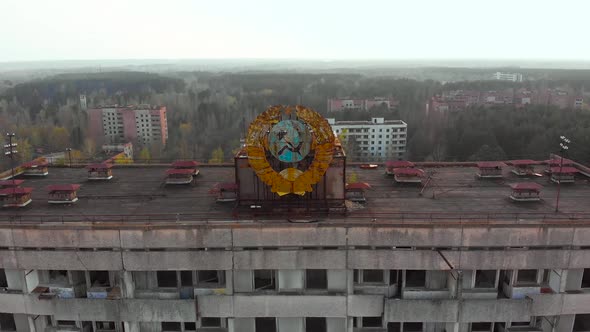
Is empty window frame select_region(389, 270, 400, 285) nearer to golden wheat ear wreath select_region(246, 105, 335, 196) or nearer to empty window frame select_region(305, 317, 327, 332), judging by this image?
empty window frame select_region(305, 317, 327, 332)

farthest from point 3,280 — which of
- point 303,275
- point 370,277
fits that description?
point 370,277

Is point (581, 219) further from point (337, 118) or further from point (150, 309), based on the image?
point (337, 118)

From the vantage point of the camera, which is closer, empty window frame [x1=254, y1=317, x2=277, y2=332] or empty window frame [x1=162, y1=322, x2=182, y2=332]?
empty window frame [x1=254, y1=317, x2=277, y2=332]

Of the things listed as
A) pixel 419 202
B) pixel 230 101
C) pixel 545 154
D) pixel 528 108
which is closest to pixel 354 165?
pixel 419 202

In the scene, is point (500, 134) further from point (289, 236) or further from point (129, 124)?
point (129, 124)

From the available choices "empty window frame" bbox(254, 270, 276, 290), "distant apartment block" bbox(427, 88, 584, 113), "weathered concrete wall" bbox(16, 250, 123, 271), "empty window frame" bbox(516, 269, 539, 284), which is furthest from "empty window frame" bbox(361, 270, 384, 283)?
"distant apartment block" bbox(427, 88, 584, 113)

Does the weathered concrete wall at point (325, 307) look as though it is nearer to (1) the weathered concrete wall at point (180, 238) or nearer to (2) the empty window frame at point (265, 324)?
(2) the empty window frame at point (265, 324)
